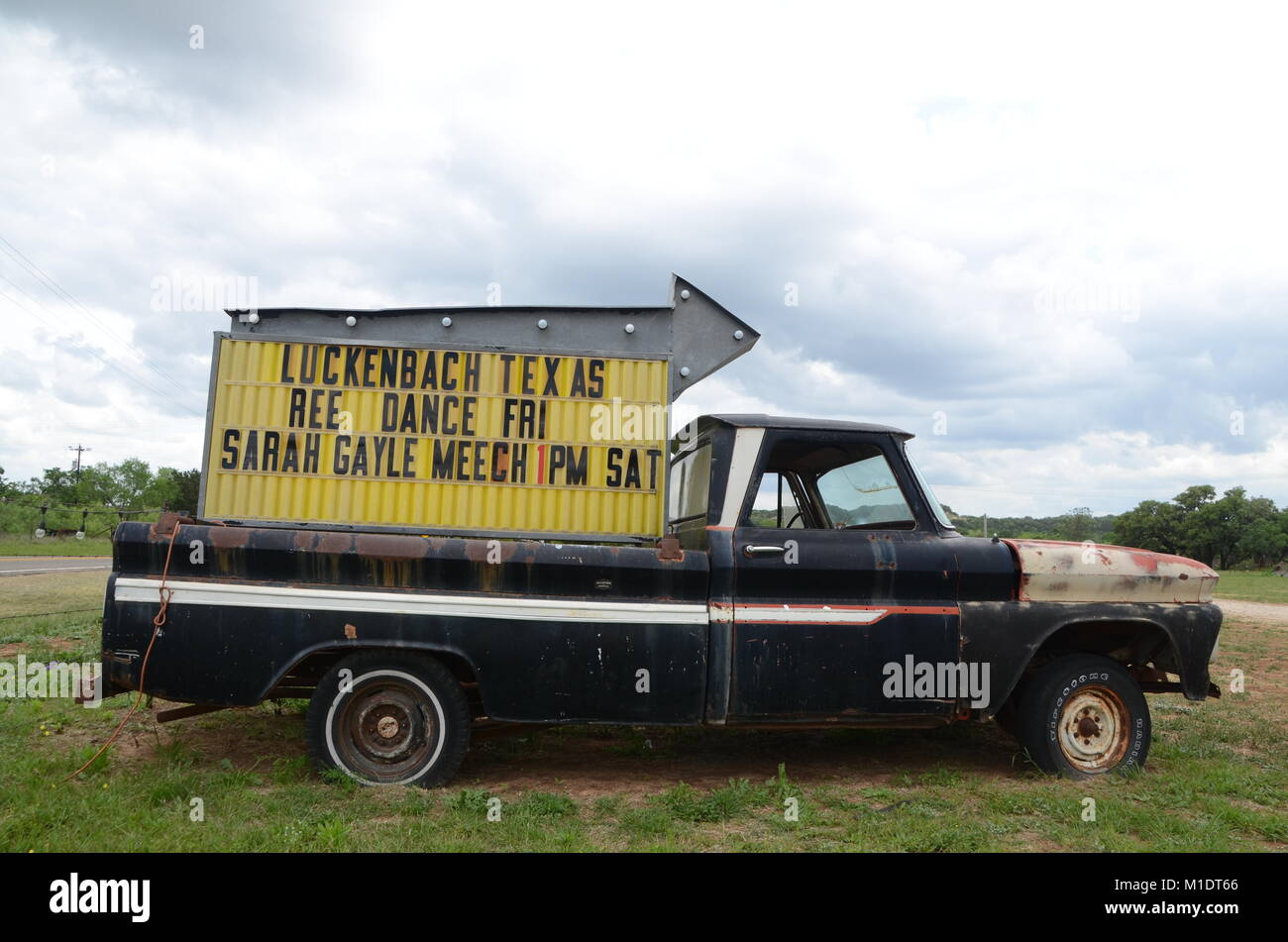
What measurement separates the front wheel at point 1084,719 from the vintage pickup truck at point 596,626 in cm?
2

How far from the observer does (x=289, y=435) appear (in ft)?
17.4

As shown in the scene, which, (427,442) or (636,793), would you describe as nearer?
(636,793)

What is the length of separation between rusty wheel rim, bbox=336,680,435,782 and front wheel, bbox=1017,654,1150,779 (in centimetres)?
350

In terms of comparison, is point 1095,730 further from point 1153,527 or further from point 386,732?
point 1153,527

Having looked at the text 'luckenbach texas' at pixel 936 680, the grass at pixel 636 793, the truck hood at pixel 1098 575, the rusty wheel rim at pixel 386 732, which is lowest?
the grass at pixel 636 793

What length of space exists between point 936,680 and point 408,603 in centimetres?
296

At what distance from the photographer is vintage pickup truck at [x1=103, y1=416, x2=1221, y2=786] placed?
4441 millimetres

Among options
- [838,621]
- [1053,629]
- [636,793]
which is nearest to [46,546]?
[636,793]

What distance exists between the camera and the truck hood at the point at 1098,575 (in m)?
4.86

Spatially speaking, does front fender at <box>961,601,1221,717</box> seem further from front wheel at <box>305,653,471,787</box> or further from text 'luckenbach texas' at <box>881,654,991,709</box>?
front wheel at <box>305,653,471,787</box>

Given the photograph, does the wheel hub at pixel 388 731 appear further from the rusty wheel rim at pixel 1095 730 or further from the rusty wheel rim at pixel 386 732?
the rusty wheel rim at pixel 1095 730

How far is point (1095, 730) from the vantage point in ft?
16.4

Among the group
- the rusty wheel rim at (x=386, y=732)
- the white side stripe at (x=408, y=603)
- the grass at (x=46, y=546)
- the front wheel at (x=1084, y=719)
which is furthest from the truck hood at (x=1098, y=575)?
the grass at (x=46, y=546)
